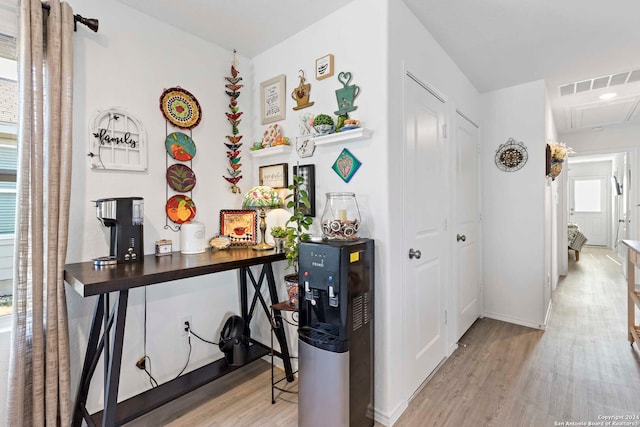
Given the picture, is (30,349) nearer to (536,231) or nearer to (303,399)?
(303,399)

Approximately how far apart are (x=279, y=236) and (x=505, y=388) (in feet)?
6.00

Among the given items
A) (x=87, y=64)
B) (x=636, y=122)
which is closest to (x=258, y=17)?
(x=87, y=64)

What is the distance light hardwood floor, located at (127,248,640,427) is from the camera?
1793mm

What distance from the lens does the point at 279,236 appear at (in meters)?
1.99

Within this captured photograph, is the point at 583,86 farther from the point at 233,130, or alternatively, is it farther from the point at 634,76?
the point at 233,130

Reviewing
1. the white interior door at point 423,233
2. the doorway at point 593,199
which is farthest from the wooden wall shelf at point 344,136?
the doorway at point 593,199

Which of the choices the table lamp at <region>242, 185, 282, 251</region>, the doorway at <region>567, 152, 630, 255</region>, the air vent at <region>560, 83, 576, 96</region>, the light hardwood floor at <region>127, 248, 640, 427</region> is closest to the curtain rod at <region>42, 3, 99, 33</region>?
the table lamp at <region>242, 185, 282, 251</region>

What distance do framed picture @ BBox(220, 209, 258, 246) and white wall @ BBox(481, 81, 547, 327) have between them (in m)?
2.59

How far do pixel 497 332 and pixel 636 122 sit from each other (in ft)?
13.5

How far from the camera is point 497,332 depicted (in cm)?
297

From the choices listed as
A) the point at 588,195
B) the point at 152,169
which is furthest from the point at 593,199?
the point at 152,169

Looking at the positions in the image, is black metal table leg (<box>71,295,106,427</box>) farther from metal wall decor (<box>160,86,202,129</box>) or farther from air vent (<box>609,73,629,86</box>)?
air vent (<box>609,73,629,86</box>)

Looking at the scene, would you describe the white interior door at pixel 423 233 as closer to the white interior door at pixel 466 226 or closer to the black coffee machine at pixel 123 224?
the white interior door at pixel 466 226

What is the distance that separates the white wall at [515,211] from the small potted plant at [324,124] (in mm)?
2257
